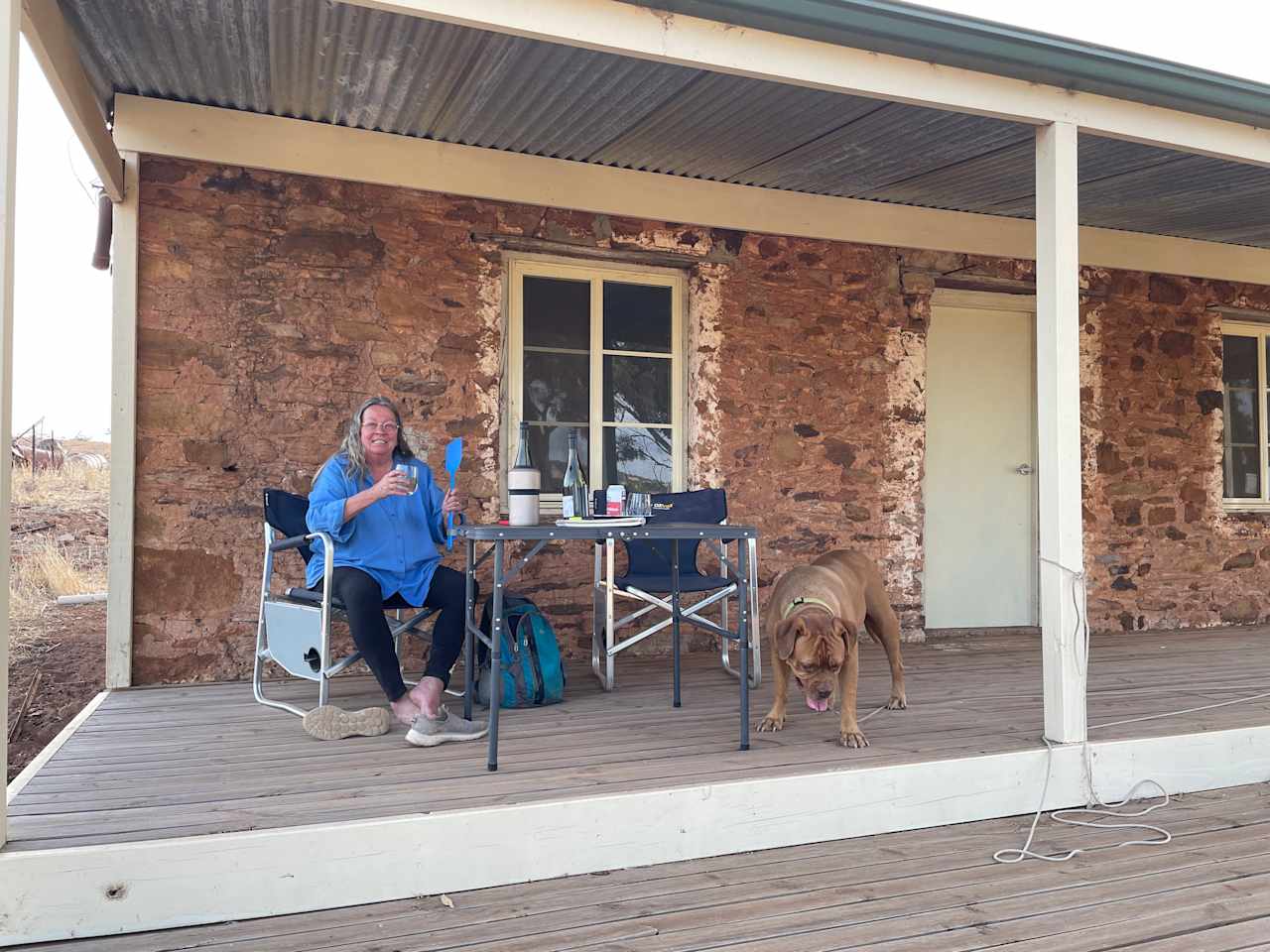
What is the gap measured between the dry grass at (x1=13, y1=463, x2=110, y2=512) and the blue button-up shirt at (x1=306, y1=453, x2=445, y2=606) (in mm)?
9871

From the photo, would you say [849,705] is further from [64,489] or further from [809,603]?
[64,489]

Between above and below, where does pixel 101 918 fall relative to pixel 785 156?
below

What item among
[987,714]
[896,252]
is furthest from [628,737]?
[896,252]

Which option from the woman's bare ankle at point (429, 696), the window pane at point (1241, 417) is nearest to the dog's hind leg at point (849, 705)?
the woman's bare ankle at point (429, 696)

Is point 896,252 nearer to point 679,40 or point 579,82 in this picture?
point 579,82

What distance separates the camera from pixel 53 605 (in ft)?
29.3

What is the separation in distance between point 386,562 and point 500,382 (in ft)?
5.33

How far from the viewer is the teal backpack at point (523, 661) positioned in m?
3.96

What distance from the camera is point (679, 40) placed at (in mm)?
2934

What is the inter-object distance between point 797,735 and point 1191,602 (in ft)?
14.9

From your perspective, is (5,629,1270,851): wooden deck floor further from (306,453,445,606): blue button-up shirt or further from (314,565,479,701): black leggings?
(306,453,445,606): blue button-up shirt

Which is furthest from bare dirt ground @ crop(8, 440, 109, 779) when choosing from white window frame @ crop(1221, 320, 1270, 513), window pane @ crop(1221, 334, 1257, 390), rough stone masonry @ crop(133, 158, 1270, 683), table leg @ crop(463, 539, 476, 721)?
window pane @ crop(1221, 334, 1257, 390)

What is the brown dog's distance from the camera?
3.18 m

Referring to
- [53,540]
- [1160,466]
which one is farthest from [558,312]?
[53,540]
